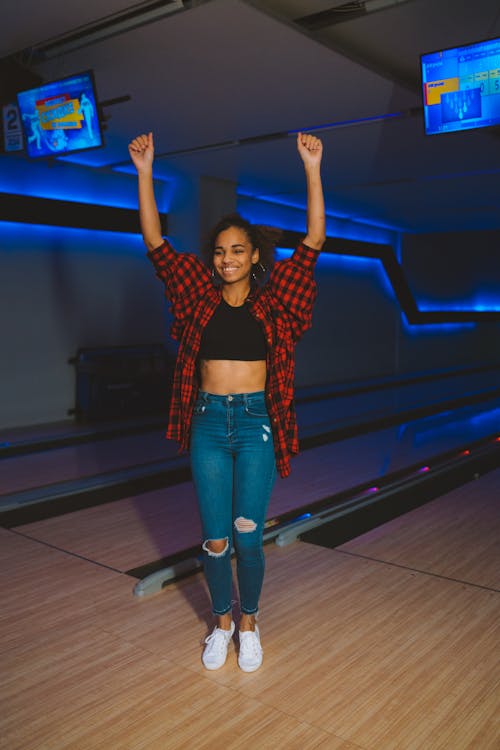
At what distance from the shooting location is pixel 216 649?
235cm

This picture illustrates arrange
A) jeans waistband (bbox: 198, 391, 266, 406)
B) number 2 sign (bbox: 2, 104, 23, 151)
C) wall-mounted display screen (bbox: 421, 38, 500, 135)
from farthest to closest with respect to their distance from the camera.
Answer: number 2 sign (bbox: 2, 104, 23, 151)
wall-mounted display screen (bbox: 421, 38, 500, 135)
jeans waistband (bbox: 198, 391, 266, 406)

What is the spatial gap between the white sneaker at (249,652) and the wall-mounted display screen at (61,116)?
10.6 feet

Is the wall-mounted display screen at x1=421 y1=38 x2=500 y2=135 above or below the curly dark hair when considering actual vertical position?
above

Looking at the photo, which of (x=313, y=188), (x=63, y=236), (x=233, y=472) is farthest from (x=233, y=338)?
(x=63, y=236)

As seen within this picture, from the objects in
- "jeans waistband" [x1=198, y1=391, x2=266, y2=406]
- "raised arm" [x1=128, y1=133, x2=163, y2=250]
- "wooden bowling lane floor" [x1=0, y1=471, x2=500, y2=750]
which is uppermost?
"raised arm" [x1=128, y1=133, x2=163, y2=250]

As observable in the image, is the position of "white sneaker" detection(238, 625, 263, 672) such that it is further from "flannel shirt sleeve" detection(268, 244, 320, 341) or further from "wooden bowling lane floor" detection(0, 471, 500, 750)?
"flannel shirt sleeve" detection(268, 244, 320, 341)

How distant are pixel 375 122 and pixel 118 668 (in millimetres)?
4687

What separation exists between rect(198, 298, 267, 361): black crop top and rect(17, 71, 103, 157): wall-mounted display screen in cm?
261

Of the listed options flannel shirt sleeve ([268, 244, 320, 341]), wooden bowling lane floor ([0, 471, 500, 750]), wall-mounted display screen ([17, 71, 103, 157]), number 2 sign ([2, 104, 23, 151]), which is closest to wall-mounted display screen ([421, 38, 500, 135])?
wall-mounted display screen ([17, 71, 103, 157])

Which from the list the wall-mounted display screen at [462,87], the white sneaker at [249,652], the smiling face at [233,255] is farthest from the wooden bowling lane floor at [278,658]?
the wall-mounted display screen at [462,87]

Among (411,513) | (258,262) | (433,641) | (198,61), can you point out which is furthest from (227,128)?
(433,641)

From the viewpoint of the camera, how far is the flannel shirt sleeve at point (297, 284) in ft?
7.40

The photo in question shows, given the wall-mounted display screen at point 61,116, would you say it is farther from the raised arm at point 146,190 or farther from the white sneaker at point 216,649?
the white sneaker at point 216,649

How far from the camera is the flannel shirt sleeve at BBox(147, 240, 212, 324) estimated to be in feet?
7.48
